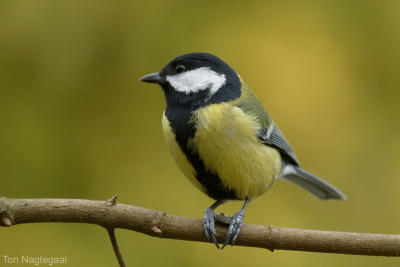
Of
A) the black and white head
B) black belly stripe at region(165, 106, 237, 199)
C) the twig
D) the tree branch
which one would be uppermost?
the black and white head

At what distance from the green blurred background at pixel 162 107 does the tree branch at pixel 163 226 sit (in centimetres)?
86

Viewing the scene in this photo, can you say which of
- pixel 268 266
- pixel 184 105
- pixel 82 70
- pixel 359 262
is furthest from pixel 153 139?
pixel 359 262

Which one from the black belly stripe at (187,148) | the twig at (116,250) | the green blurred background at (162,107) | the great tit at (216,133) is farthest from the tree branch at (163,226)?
the green blurred background at (162,107)

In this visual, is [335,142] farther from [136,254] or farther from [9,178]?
[9,178]

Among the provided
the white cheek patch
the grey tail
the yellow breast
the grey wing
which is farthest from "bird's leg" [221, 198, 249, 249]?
the grey tail

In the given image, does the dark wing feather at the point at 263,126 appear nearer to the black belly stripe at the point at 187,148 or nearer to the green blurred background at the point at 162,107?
the black belly stripe at the point at 187,148

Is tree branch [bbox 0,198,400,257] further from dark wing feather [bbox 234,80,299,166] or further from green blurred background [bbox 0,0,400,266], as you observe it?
green blurred background [bbox 0,0,400,266]

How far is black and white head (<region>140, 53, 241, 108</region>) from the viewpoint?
7.29ft

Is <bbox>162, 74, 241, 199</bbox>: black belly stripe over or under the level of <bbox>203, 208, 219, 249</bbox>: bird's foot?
over

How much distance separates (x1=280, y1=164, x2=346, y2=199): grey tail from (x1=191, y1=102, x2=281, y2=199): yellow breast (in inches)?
19.9

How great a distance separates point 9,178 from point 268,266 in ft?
4.85

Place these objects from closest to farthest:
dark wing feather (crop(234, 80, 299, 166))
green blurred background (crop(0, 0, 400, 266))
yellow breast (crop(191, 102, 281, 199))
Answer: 1. yellow breast (crop(191, 102, 281, 199))
2. dark wing feather (crop(234, 80, 299, 166))
3. green blurred background (crop(0, 0, 400, 266))

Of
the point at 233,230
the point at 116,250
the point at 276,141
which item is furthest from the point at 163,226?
the point at 276,141

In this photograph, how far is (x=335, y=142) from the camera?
9.87 ft
